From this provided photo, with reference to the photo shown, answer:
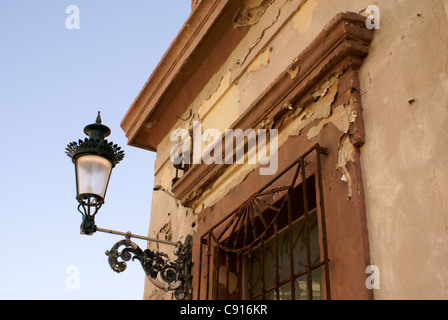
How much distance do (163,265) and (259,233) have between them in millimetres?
857

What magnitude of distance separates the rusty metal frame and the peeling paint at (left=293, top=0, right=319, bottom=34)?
99 centimetres

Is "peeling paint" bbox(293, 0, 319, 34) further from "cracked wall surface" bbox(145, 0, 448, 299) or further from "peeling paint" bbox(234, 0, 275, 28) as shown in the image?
"peeling paint" bbox(234, 0, 275, 28)

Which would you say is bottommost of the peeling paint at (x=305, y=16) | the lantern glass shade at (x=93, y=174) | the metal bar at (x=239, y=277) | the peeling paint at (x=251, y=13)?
the metal bar at (x=239, y=277)

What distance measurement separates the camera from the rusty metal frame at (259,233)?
310cm

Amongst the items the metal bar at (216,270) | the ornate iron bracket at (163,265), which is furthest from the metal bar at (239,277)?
the ornate iron bracket at (163,265)

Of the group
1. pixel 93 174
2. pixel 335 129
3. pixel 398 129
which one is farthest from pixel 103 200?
pixel 398 129

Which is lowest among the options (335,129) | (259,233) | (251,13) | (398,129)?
(259,233)

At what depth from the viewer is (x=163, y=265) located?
14.8ft

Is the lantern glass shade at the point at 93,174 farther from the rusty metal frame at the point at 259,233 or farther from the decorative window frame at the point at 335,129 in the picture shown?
the decorative window frame at the point at 335,129

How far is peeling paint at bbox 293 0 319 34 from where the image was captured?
12.8ft

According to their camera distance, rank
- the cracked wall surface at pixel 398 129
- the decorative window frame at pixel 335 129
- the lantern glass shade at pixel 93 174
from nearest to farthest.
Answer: the cracked wall surface at pixel 398 129, the decorative window frame at pixel 335 129, the lantern glass shade at pixel 93 174

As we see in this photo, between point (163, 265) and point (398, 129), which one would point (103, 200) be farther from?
point (398, 129)

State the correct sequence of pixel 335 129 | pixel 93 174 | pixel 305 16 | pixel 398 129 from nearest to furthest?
pixel 398 129 < pixel 335 129 < pixel 305 16 < pixel 93 174

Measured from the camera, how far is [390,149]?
284cm
